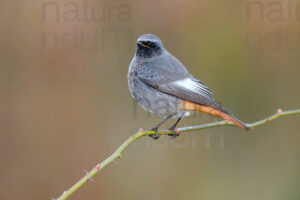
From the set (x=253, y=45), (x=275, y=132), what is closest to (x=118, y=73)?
(x=253, y=45)

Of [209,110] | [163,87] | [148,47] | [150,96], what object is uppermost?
[148,47]

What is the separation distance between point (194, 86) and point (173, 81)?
0.29 metres

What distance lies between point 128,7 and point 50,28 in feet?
4.56

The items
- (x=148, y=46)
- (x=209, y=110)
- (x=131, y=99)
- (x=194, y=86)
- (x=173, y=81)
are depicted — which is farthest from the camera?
(x=131, y=99)

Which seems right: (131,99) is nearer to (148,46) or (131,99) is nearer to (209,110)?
(148,46)

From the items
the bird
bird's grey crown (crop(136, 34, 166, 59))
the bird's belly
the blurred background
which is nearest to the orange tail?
the bird

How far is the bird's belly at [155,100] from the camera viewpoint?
5663 mm

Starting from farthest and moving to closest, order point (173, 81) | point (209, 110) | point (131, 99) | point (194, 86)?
1. point (131, 99)
2. point (173, 81)
3. point (194, 86)
4. point (209, 110)

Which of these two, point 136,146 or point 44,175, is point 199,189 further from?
point 44,175

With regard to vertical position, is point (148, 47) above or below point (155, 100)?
above

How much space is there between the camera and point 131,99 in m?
7.93

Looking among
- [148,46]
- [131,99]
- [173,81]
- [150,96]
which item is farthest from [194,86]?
[131,99]

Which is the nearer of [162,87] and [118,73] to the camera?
[162,87]

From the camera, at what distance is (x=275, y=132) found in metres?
7.91
